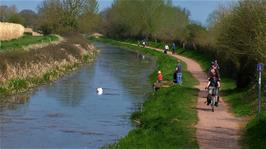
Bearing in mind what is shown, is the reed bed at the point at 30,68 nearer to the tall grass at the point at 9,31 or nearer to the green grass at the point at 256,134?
the tall grass at the point at 9,31

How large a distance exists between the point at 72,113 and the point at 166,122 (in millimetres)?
6814

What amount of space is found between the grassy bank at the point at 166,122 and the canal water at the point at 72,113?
1.03 m

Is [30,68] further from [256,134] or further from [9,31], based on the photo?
[9,31]

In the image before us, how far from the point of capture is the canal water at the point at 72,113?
21.1 m

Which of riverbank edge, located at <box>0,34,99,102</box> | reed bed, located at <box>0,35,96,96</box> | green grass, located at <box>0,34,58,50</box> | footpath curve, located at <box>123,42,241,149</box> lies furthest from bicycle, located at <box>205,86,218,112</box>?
green grass, located at <box>0,34,58,50</box>

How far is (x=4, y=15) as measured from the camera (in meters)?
123

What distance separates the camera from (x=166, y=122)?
22.0 metres

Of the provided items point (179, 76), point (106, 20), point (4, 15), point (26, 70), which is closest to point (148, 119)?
point (179, 76)

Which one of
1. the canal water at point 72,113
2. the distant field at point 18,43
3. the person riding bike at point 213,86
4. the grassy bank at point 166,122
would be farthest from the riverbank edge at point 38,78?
the person riding bike at point 213,86

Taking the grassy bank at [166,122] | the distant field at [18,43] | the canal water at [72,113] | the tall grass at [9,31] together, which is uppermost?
the tall grass at [9,31]

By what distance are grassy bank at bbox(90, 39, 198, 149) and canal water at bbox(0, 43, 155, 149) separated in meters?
1.03

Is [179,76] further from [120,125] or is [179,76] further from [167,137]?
[167,137]

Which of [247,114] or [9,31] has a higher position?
[9,31]

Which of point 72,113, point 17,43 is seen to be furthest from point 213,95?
point 17,43
